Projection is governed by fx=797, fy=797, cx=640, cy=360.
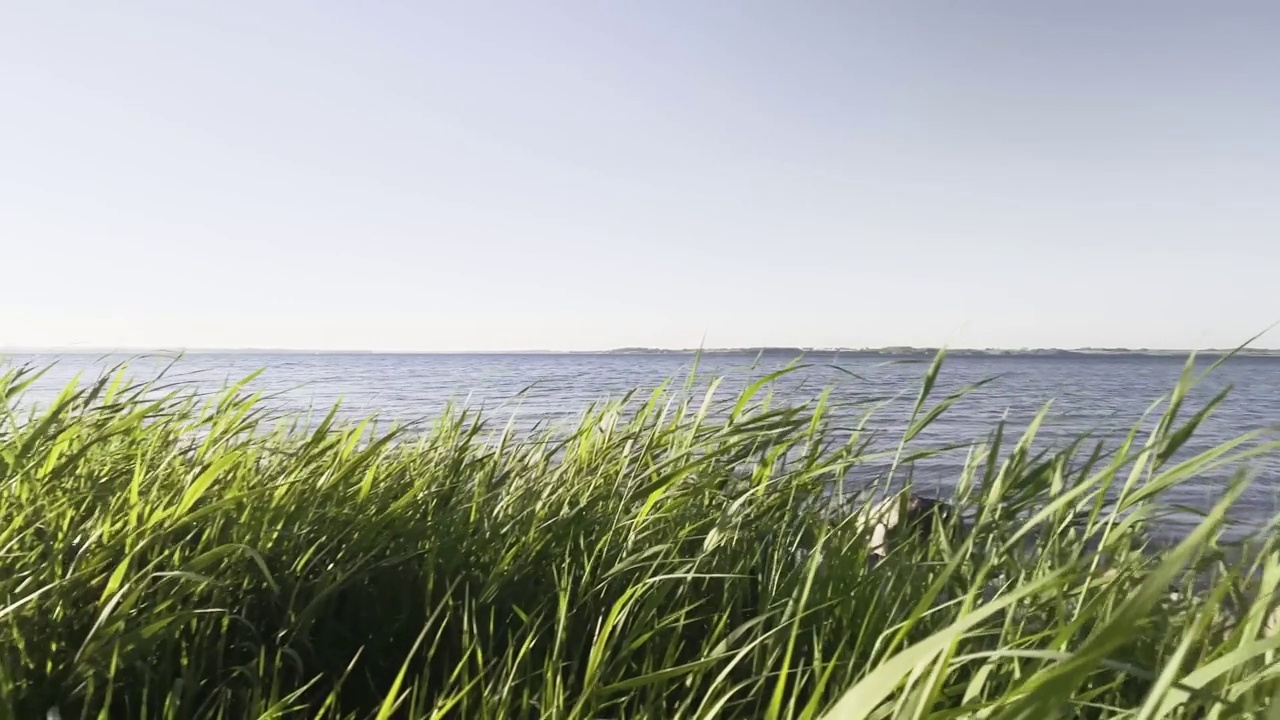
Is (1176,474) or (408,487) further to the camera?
(408,487)

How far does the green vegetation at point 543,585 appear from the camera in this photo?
59.9 inches

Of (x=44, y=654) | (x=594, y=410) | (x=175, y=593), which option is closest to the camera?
(x=44, y=654)

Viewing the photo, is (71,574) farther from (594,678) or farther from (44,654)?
(594,678)

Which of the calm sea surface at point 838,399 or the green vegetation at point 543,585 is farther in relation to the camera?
the calm sea surface at point 838,399

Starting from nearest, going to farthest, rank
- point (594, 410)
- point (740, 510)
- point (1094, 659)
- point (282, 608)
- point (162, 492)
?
point (1094, 659)
point (282, 608)
point (162, 492)
point (740, 510)
point (594, 410)

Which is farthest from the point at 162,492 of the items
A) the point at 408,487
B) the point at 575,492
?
the point at 575,492

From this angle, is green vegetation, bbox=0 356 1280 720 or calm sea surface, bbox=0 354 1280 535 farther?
calm sea surface, bbox=0 354 1280 535

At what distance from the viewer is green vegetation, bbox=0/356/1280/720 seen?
1521 mm

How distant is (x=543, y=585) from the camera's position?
7.02ft

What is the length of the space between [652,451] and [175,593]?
1.41 metres

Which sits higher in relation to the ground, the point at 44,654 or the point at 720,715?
the point at 44,654

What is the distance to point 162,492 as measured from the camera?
2.23 metres

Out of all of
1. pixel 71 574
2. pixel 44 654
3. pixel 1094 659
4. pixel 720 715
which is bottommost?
pixel 720 715

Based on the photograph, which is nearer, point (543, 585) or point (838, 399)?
point (543, 585)
